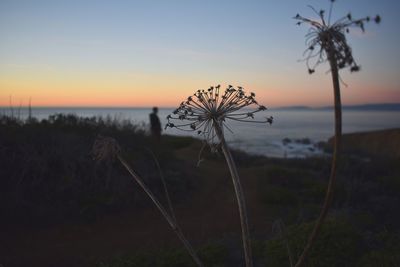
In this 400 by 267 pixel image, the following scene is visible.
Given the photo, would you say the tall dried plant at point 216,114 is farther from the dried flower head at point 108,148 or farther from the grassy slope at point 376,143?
the grassy slope at point 376,143

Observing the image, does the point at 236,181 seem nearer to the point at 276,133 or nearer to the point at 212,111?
the point at 212,111

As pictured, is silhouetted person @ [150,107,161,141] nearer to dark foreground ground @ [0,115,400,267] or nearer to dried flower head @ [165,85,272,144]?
dark foreground ground @ [0,115,400,267]

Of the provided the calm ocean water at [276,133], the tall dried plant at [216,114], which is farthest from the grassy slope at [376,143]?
the tall dried plant at [216,114]

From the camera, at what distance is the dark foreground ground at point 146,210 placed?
5.28m

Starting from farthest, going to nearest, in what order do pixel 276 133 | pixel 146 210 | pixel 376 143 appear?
pixel 276 133
pixel 376 143
pixel 146 210

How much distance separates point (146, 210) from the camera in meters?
10.2

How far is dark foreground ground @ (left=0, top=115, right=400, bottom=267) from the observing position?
17.3 feet

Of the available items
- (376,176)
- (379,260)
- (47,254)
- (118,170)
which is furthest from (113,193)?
(376,176)

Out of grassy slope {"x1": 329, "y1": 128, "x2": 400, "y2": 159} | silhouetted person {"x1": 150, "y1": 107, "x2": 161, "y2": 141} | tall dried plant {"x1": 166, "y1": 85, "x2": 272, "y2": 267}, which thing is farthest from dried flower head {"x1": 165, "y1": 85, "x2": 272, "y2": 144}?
grassy slope {"x1": 329, "y1": 128, "x2": 400, "y2": 159}

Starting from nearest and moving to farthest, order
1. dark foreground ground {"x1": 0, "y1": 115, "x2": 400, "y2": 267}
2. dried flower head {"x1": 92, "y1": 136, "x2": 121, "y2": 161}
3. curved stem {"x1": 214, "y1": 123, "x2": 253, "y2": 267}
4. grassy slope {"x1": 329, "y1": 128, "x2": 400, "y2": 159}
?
curved stem {"x1": 214, "y1": 123, "x2": 253, "y2": 267}, dried flower head {"x1": 92, "y1": 136, "x2": 121, "y2": 161}, dark foreground ground {"x1": 0, "y1": 115, "x2": 400, "y2": 267}, grassy slope {"x1": 329, "y1": 128, "x2": 400, "y2": 159}

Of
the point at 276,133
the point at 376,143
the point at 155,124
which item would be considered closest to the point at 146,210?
the point at 155,124

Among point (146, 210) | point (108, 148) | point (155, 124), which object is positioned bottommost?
point (146, 210)

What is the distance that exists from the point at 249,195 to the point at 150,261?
22.7 feet

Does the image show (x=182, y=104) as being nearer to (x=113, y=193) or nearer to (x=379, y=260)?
(x=379, y=260)
